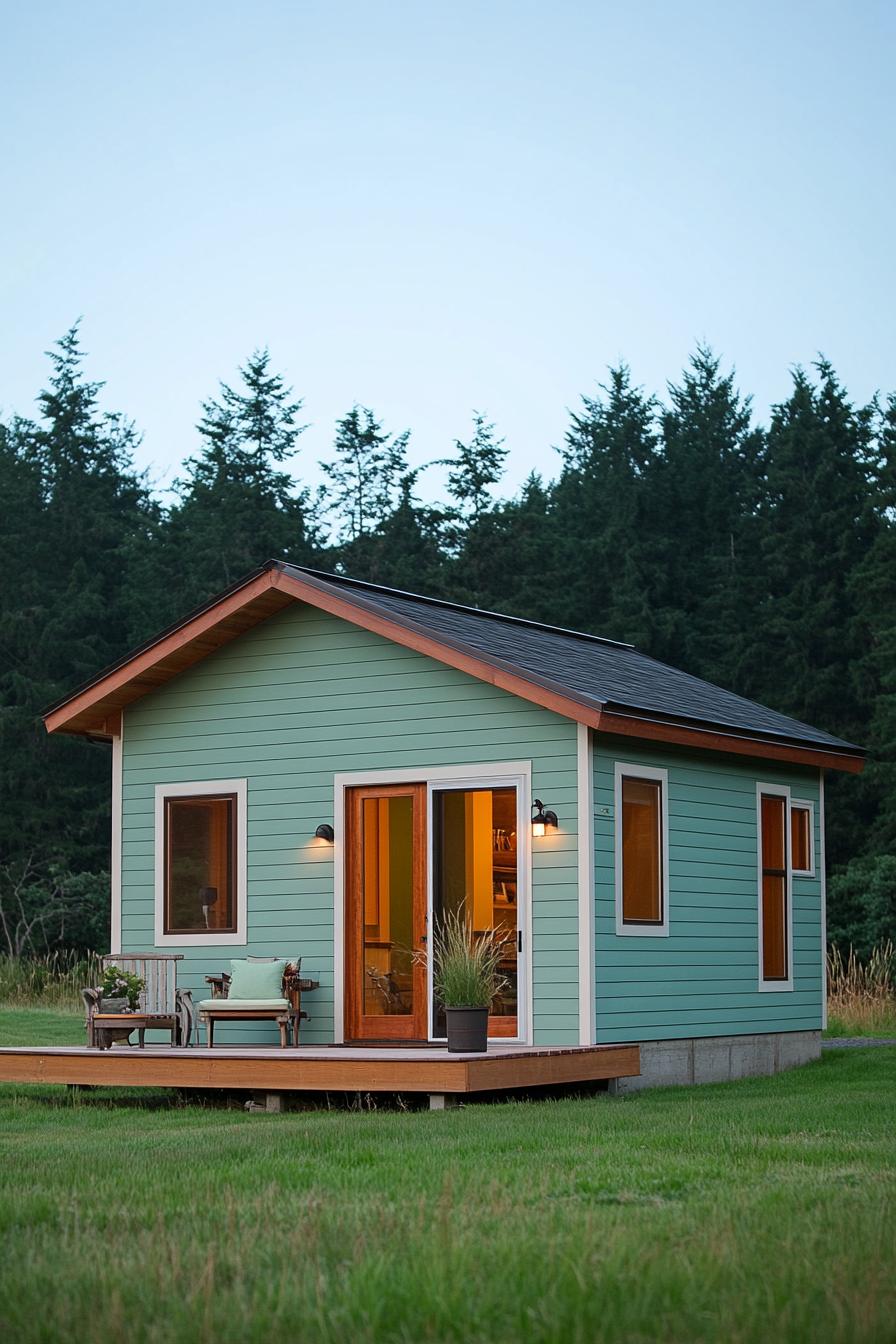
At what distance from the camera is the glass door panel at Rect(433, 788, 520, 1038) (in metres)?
12.2

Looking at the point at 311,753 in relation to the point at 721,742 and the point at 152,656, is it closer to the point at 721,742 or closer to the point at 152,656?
the point at 152,656

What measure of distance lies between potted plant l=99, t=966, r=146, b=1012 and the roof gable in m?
2.32

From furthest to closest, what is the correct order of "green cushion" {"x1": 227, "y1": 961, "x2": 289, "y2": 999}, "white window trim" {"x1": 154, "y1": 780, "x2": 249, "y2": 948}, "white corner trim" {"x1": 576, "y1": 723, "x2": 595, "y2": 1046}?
"white window trim" {"x1": 154, "y1": 780, "x2": 249, "y2": 948}
"green cushion" {"x1": 227, "y1": 961, "x2": 289, "y2": 999}
"white corner trim" {"x1": 576, "y1": 723, "x2": 595, "y2": 1046}

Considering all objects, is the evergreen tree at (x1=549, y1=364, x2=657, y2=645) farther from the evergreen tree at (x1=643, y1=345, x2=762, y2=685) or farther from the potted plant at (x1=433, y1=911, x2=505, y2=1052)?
the potted plant at (x1=433, y1=911, x2=505, y2=1052)

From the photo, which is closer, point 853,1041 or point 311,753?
point 311,753

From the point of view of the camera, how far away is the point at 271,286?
24.5 meters

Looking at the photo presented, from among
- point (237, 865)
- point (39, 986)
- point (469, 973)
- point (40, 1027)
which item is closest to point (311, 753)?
point (237, 865)

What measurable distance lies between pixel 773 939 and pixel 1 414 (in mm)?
34021

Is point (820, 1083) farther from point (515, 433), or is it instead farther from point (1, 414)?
point (1, 414)

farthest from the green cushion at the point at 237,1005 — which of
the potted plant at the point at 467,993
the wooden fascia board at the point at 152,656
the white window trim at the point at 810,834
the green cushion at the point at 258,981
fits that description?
the white window trim at the point at 810,834

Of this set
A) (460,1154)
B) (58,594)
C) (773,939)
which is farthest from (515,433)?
(460,1154)

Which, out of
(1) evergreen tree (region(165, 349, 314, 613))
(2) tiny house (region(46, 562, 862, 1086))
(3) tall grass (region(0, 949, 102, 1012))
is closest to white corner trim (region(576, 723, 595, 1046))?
(2) tiny house (region(46, 562, 862, 1086))

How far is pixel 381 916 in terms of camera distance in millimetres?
12805

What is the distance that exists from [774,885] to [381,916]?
350 cm
